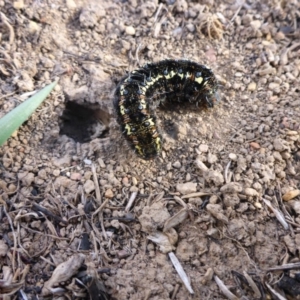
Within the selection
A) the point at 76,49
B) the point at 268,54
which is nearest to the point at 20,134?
the point at 76,49

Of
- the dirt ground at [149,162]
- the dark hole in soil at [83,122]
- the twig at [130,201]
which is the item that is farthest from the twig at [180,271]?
the dark hole in soil at [83,122]

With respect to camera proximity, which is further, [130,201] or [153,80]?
[153,80]

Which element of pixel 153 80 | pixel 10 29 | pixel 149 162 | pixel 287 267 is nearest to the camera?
pixel 287 267

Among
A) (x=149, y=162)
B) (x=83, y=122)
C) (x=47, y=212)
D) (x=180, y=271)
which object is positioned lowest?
(x=47, y=212)

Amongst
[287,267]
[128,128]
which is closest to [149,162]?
[128,128]

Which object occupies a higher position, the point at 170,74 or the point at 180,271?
the point at 170,74

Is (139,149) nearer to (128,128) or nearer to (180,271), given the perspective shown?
(128,128)
